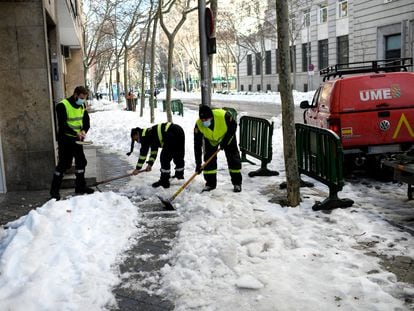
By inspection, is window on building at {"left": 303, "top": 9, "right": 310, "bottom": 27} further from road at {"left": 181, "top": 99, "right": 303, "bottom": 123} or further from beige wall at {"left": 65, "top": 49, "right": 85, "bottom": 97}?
beige wall at {"left": 65, "top": 49, "right": 85, "bottom": 97}

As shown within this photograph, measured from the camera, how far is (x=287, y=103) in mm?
6773

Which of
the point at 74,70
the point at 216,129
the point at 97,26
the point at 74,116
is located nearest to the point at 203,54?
the point at 216,129

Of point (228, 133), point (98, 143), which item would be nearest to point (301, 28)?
point (98, 143)

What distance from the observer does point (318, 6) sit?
146 feet

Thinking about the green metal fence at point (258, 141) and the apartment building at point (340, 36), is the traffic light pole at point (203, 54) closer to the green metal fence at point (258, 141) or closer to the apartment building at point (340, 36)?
the green metal fence at point (258, 141)

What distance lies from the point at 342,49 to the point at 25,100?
36267 mm

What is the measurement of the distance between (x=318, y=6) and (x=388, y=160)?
40.6 m

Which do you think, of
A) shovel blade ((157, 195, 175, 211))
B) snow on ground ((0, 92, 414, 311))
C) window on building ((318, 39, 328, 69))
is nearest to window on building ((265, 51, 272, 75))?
window on building ((318, 39, 328, 69))

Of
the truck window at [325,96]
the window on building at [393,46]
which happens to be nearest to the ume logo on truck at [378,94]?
the truck window at [325,96]

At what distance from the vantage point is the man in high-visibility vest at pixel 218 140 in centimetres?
766

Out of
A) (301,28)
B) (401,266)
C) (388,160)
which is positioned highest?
(301,28)

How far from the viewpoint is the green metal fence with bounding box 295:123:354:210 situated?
6.59 meters

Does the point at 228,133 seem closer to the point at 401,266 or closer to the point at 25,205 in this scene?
the point at 25,205

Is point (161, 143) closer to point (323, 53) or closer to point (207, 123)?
point (207, 123)
